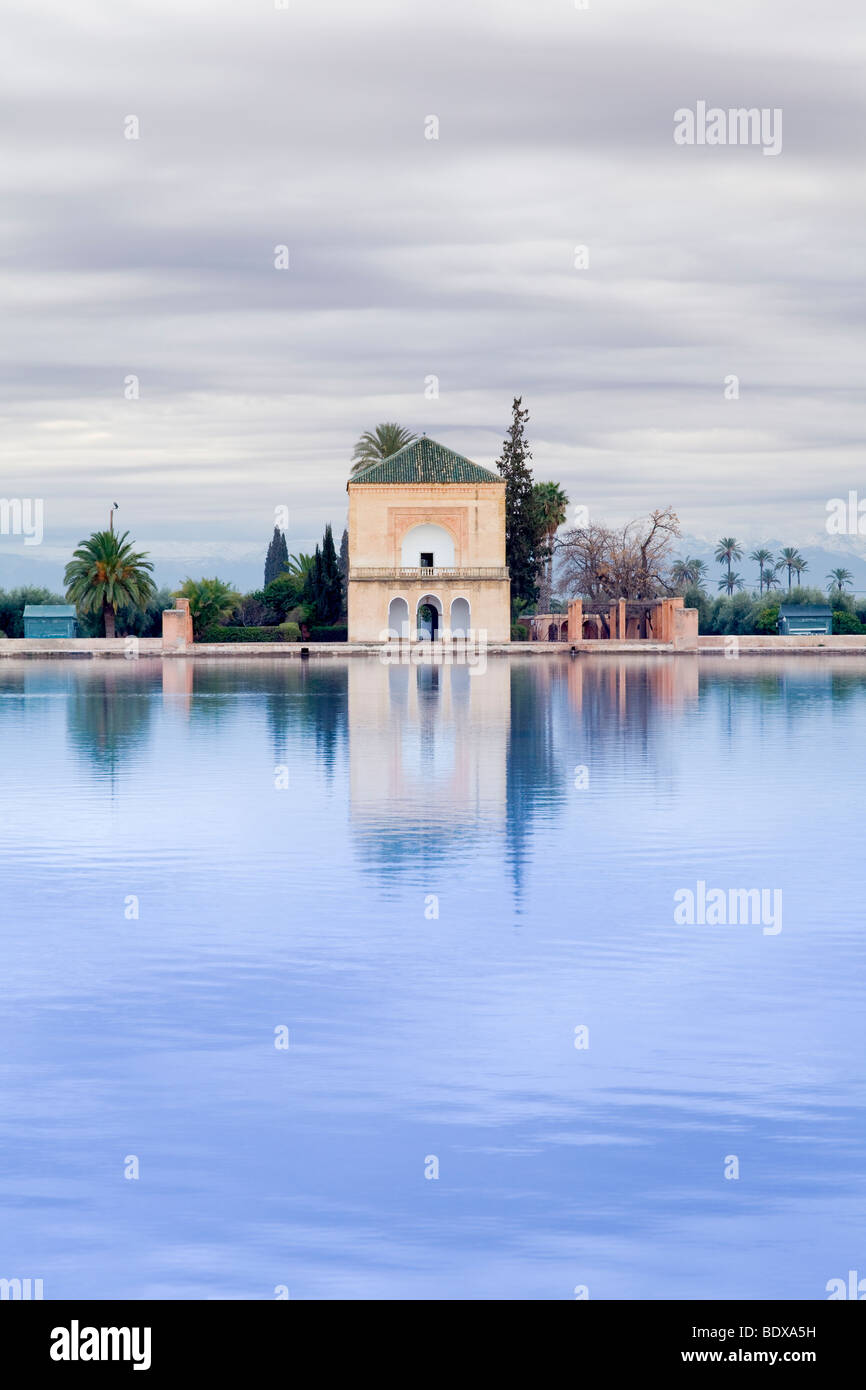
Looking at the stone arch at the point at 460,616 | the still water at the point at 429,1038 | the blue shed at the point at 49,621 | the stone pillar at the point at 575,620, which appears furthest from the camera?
the blue shed at the point at 49,621

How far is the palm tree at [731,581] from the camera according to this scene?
465ft

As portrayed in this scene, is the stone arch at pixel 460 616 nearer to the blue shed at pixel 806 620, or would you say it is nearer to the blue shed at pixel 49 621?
the blue shed at pixel 806 620

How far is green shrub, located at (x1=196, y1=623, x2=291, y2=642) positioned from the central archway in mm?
5455

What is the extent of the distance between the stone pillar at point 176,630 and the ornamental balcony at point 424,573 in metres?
6.59

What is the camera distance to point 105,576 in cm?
5847

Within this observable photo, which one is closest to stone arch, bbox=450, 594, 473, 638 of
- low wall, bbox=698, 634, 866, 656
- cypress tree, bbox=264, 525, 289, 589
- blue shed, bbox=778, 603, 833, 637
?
low wall, bbox=698, 634, 866, 656

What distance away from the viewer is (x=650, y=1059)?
21.1 ft

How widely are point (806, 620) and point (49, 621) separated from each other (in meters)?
29.5

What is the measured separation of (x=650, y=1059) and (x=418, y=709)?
19019 mm

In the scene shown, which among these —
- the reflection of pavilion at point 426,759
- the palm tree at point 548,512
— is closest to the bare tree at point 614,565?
the palm tree at point 548,512

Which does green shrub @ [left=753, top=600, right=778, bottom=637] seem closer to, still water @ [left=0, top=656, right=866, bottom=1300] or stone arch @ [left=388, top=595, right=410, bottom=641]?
stone arch @ [left=388, top=595, right=410, bottom=641]

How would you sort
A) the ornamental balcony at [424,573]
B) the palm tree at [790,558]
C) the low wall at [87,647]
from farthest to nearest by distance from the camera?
the palm tree at [790,558]
the ornamental balcony at [424,573]
the low wall at [87,647]
